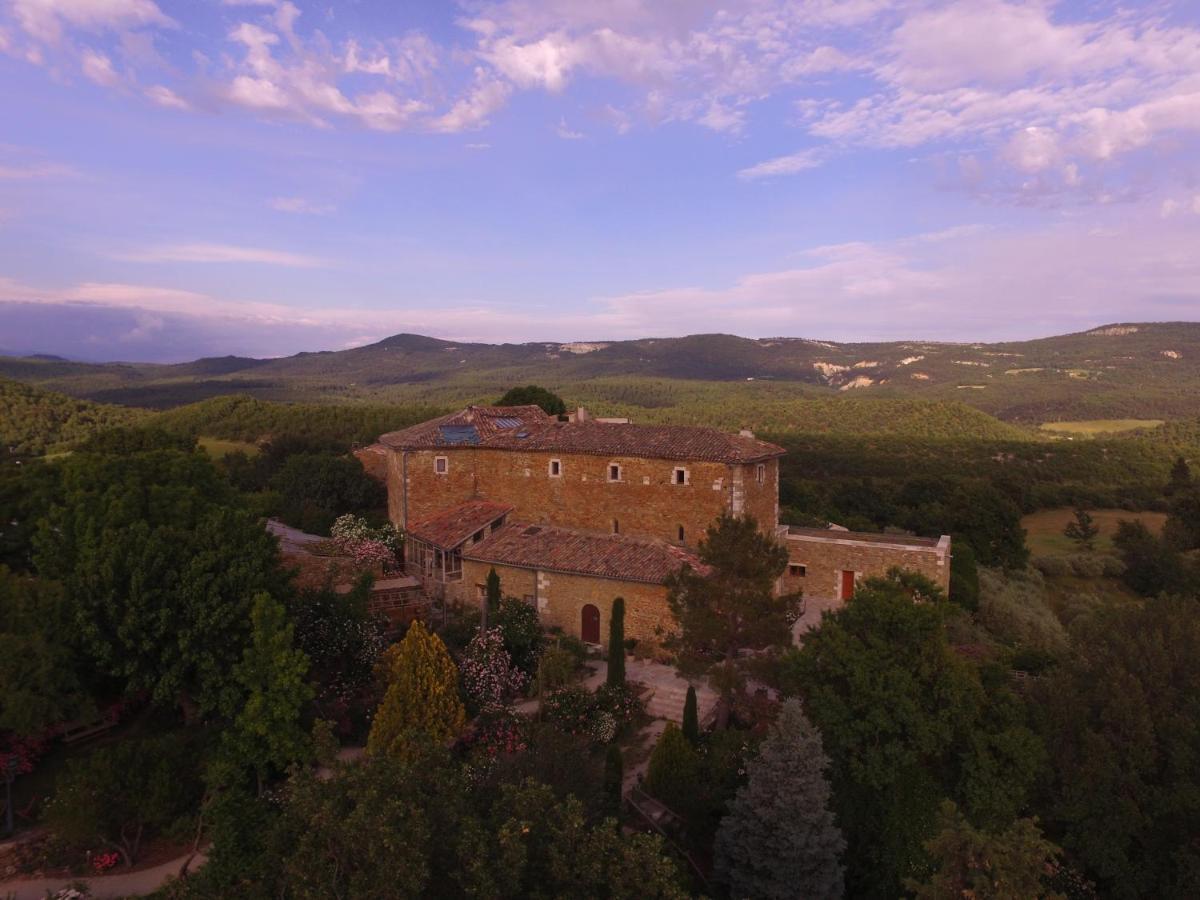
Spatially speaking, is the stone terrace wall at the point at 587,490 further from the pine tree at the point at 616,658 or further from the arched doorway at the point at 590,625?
the pine tree at the point at 616,658

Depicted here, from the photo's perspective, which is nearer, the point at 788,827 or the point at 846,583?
the point at 788,827

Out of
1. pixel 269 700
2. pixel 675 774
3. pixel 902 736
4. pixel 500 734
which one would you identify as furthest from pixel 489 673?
pixel 902 736

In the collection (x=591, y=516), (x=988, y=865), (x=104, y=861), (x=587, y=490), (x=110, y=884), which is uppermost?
(x=587, y=490)

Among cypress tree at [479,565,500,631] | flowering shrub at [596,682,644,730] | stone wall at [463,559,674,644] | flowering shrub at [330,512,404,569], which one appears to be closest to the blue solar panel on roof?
flowering shrub at [330,512,404,569]

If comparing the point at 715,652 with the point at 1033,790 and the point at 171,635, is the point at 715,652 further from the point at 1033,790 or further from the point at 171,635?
the point at 171,635

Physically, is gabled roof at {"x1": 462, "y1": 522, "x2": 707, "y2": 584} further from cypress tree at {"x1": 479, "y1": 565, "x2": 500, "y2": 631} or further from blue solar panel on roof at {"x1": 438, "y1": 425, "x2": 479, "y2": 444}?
blue solar panel on roof at {"x1": 438, "y1": 425, "x2": 479, "y2": 444}

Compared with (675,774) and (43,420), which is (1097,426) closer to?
(675,774)

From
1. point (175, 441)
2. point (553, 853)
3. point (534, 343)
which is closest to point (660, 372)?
point (534, 343)

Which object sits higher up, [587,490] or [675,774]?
[587,490]
